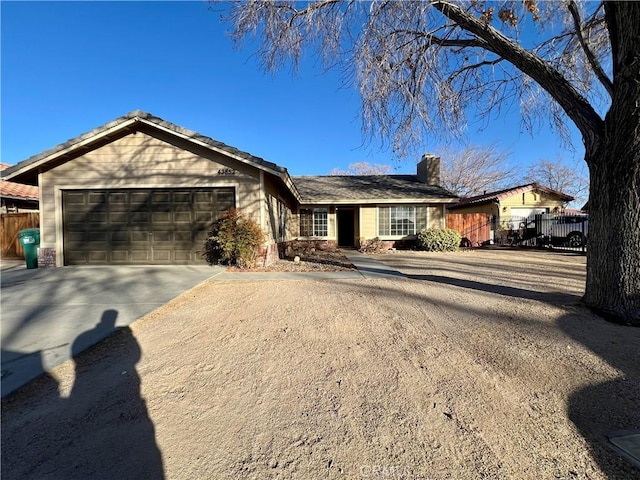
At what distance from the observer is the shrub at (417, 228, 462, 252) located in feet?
49.2

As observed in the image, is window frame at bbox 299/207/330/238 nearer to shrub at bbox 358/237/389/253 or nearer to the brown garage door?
shrub at bbox 358/237/389/253

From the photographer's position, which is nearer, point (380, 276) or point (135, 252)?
point (380, 276)

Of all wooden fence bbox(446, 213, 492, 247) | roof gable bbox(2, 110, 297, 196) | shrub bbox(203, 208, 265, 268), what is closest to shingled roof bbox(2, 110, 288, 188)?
roof gable bbox(2, 110, 297, 196)

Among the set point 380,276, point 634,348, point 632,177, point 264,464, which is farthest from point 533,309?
point 264,464

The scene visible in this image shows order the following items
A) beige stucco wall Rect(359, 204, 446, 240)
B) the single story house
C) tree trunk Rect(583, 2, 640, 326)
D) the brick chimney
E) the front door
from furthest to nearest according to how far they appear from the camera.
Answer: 1. the front door
2. the brick chimney
3. beige stucco wall Rect(359, 204, 446, 240)
4. the single story house
5. tree trunk Rect(583, 2, 640, 326)

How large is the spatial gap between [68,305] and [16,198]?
42.3 ft

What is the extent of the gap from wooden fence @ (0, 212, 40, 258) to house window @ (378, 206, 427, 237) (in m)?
14.8

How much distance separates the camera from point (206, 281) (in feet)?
23.1

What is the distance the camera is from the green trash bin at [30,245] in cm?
920

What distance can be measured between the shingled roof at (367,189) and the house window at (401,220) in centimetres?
82

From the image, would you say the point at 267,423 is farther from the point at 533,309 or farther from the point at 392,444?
the point at 533,309

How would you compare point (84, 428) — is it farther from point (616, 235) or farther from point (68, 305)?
point (616, 235)

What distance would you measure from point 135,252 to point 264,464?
30.5 feet

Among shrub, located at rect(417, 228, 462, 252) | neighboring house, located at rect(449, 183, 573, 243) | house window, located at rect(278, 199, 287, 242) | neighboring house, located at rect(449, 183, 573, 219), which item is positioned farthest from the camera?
neighboring house, located at rect(449, 183, 573, 219)
